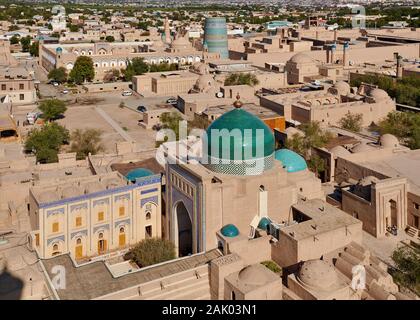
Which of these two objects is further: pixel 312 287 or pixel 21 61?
pixel 21 61

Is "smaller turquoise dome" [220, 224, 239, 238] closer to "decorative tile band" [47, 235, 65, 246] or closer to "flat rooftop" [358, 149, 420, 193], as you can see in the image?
"decorative tile band" [47, 235, 65, 246]

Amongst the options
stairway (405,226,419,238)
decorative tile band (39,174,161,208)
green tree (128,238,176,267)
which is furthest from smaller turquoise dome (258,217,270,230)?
stairway (405,226,419,238)

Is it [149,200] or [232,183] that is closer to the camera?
[232,183]

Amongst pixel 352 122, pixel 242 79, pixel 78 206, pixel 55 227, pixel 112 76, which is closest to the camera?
pixel 55 227

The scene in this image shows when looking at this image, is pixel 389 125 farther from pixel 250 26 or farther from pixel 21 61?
pixel 250 26

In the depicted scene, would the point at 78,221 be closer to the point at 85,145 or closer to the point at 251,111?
the point at 85,145

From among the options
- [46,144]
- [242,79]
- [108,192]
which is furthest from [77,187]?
[242,79]

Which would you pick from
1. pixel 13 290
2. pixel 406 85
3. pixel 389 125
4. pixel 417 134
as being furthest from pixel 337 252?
pixel 406 85
